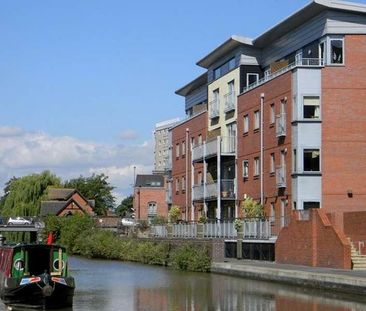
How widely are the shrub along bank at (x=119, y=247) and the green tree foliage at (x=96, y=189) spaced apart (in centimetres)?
6150

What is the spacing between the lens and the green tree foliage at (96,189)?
148750 millimetres

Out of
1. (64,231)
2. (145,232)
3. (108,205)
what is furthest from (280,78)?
(108,205)

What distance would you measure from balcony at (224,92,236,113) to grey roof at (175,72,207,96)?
26.0 ft

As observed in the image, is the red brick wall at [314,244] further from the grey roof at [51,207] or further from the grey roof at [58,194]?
the grey roof at [58,194]

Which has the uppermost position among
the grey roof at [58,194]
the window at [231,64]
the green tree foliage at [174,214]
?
the window at [231,64]

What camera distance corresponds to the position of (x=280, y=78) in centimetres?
4603

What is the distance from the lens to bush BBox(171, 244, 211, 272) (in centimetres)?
4362

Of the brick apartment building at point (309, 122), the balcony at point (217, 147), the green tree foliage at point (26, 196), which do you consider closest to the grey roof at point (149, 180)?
the green tree foliage at point (26, 196)

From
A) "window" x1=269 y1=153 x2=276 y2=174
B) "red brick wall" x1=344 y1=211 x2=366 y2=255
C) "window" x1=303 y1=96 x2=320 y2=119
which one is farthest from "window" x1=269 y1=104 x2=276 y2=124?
"red brick wall" x1=344 y1=211 x2=366 y2=255

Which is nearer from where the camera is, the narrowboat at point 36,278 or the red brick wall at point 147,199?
the narrowboat at point 36,278

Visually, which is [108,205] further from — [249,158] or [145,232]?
[249,158]

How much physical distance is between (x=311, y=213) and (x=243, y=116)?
54.0 ft

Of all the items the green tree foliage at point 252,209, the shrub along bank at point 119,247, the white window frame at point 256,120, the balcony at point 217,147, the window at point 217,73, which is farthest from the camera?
the window at point 217,73

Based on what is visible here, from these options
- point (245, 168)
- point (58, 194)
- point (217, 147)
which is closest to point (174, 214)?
point (217, 147)
